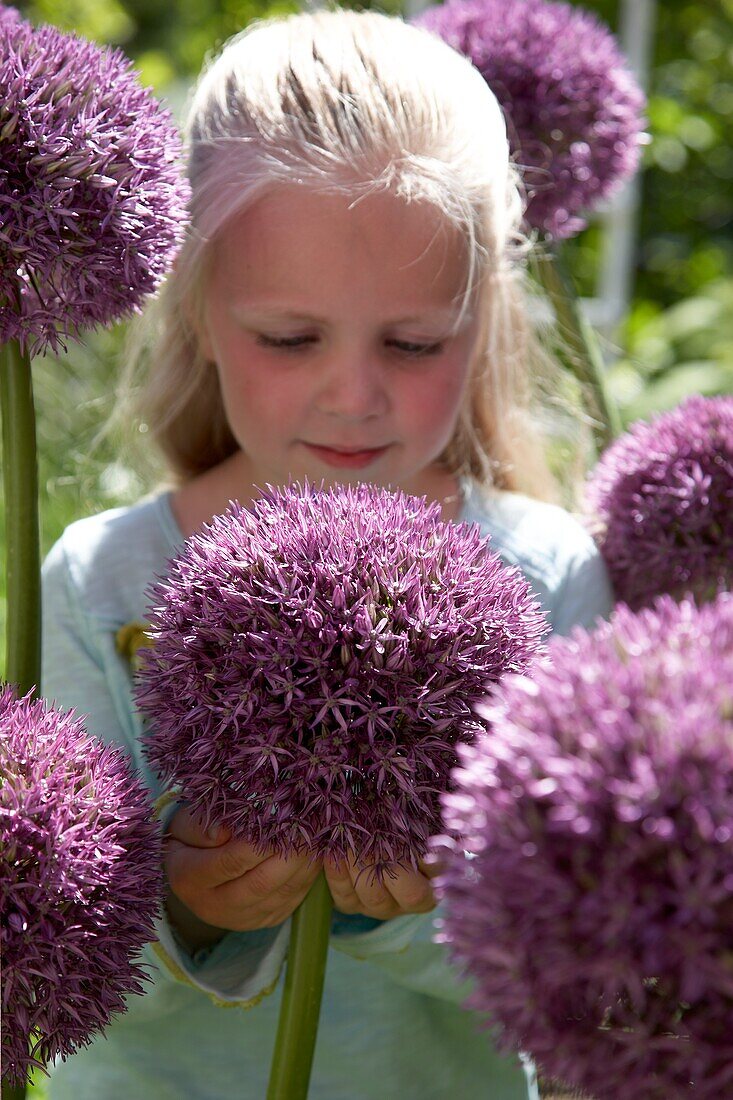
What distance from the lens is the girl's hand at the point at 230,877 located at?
0.82m

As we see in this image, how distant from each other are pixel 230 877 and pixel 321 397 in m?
0.52

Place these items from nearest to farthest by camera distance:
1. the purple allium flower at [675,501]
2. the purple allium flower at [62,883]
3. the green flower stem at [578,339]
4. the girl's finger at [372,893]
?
the purple allium flower at [62,883]
the girl's finger at [372,893]
the purple allium flower at [675,501]
the green flower stem at [578,339]

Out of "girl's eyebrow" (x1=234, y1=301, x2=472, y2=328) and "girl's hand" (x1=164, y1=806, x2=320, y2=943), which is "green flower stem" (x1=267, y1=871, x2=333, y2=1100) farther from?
"girl's eyebrow" (x1=234, y1=301, x2=472, y2=328)

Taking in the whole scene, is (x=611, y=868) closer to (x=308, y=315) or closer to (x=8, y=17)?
(x=8, y=17)

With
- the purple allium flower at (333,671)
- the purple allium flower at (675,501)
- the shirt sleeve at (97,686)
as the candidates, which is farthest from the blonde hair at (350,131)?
the purple allium flower at (333,671)

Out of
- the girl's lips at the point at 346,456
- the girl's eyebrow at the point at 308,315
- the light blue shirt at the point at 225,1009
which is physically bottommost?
the light blue shirt at the point at 225,1009

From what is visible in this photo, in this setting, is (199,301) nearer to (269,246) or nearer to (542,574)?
(269,246)

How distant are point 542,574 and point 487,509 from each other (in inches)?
5.6

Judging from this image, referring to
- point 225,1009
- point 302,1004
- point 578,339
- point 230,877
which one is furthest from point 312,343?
point 225,1009

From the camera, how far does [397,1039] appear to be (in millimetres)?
1454

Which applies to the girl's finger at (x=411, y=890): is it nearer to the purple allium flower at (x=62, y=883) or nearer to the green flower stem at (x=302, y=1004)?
the green flower stem at (x=302, y=1004)

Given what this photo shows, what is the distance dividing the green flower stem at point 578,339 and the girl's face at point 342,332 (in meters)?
0.15

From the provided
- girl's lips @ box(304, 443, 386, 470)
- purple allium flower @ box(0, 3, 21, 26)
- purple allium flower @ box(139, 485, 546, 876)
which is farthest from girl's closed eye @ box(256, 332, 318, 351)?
purple allium flower @ box(139, 485, 546, 876)

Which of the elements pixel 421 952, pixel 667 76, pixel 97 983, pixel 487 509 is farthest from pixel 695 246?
pixel 97 983
